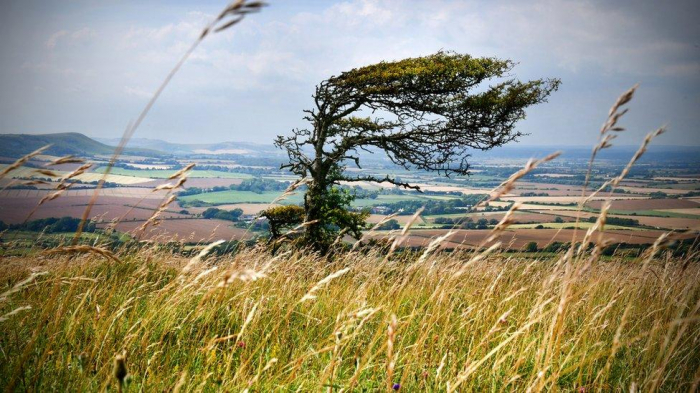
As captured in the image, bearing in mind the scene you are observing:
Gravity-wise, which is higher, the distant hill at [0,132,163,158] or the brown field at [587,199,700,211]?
the distant hill at [0,132,163,158]

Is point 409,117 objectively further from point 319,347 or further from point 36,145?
point 36,145

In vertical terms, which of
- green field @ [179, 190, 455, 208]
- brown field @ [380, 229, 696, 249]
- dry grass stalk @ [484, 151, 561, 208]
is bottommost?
green field @ [179, 190, 455, 208]

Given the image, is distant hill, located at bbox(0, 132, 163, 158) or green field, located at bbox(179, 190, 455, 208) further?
distant hill, located at bbox(0, 132, 163, 158)

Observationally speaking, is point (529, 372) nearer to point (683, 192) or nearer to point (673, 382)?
point (673, 382)

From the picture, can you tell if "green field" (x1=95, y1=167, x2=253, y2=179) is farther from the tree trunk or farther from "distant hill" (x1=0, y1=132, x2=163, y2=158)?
the tree trunk

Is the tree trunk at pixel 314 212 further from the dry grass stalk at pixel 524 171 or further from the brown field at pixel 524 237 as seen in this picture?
the dry grass stalk at pixel 524 171

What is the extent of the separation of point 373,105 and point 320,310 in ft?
33.3

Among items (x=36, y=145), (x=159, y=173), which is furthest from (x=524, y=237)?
(x=36, y=145)

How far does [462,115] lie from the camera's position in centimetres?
1283

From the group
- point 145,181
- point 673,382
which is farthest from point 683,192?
point 145,181

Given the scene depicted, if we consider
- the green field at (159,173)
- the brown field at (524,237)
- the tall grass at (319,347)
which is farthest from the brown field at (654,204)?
the green field at (159,173)

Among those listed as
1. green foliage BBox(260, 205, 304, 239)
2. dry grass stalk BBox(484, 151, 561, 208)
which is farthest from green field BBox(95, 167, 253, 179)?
dry grass stalk BBox(484, 151, 561, 208)

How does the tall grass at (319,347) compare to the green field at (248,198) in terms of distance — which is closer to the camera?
the tall grass at (319,347)

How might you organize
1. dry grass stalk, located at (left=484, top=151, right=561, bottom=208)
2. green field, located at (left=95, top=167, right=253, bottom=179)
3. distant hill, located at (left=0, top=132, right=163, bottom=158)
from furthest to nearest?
green field, located at (left=95, top=167, right=253, bottom=179)
distant hill, located at (left=0, top=132, right=163, bottom=158)
dry grass stalk, located at (left=484, top=151, right=561, bottom=208)
